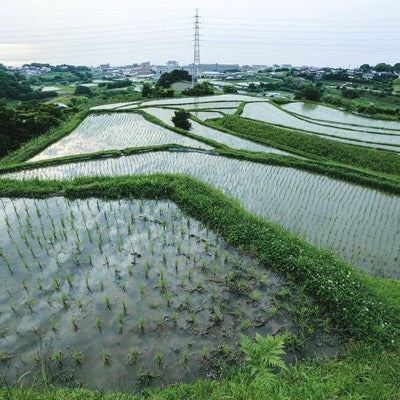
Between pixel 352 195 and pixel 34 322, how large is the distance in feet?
27.3

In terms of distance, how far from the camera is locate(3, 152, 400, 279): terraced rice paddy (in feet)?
19.1

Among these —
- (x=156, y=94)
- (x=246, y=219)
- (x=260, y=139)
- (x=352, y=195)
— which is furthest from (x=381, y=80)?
(x=246, y=219)

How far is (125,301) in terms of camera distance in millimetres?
4273

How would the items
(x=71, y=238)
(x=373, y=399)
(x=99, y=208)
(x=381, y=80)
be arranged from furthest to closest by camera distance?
(x=381, y=80)
(x=99, y=208)
(x=71, y=238)
(x=373, y=399)

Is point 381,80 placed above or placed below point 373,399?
above

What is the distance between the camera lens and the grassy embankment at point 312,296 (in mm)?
2848

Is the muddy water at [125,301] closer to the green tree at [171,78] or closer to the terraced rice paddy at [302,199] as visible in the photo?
the terraced rice paddy at [302,199]

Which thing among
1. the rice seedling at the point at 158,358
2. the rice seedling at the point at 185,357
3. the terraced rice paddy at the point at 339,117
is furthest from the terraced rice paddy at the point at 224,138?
the rice seedling at the point at 158,358

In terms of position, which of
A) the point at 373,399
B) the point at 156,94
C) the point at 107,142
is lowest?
Result: the point at 373,399

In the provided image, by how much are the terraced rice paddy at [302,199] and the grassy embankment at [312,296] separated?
0.85m

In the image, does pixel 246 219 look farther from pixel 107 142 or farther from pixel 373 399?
pixel 107 142

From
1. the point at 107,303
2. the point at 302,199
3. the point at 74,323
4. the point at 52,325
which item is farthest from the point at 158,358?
the point at 302,199

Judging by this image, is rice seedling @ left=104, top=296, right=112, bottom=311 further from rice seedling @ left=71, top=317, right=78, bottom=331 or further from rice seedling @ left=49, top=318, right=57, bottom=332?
rice seedling @ left=49, top=318, right=57, bottom=332

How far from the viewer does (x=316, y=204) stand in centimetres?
730
